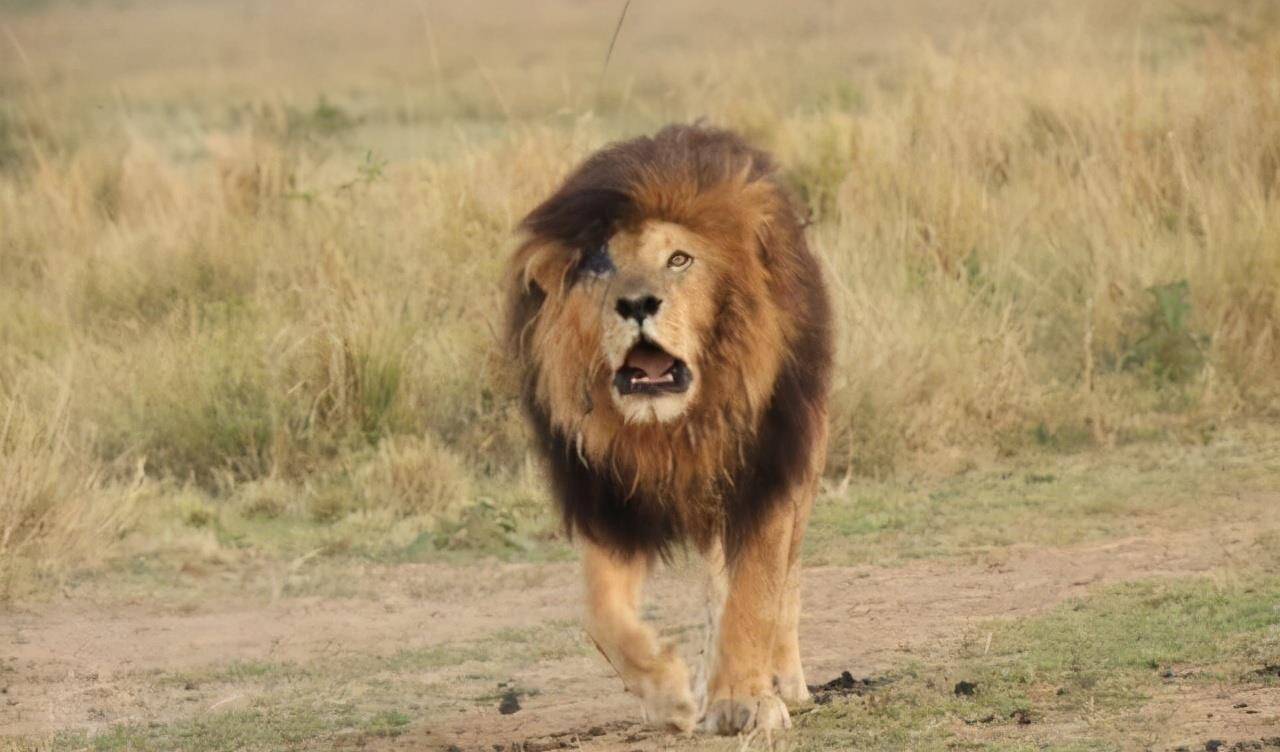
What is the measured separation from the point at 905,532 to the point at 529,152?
3894 millimetres

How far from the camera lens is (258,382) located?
31.7 feet

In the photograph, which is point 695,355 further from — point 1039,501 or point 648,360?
point 1039,501

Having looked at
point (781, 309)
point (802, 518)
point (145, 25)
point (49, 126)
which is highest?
point (781, 309)

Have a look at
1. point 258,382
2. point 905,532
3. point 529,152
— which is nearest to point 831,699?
point 905,532

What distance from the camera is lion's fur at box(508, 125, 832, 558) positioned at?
17.6ft

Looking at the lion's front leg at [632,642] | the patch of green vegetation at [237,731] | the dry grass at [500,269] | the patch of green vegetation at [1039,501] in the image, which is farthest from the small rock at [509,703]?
the dry grass at [500,269]

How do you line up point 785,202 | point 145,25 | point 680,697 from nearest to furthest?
point 680,697, point 785,202, point 145,25

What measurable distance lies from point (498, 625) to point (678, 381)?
209cm

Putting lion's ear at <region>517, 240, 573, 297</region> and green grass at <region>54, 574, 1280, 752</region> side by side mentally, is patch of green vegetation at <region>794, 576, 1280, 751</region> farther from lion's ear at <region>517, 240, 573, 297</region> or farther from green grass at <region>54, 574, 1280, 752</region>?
lion's ear at <region>517, 240, 573, 297</region>

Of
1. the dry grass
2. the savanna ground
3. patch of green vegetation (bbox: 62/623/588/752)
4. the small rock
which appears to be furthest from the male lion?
the dry grass

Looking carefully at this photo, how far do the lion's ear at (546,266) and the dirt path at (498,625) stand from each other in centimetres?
105

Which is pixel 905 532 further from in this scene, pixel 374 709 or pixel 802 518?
pixel 374 709

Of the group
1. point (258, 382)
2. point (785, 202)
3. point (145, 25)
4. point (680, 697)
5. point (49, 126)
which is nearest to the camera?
point (680, 697)

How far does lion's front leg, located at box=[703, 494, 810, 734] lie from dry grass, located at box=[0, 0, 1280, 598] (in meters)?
3.12
